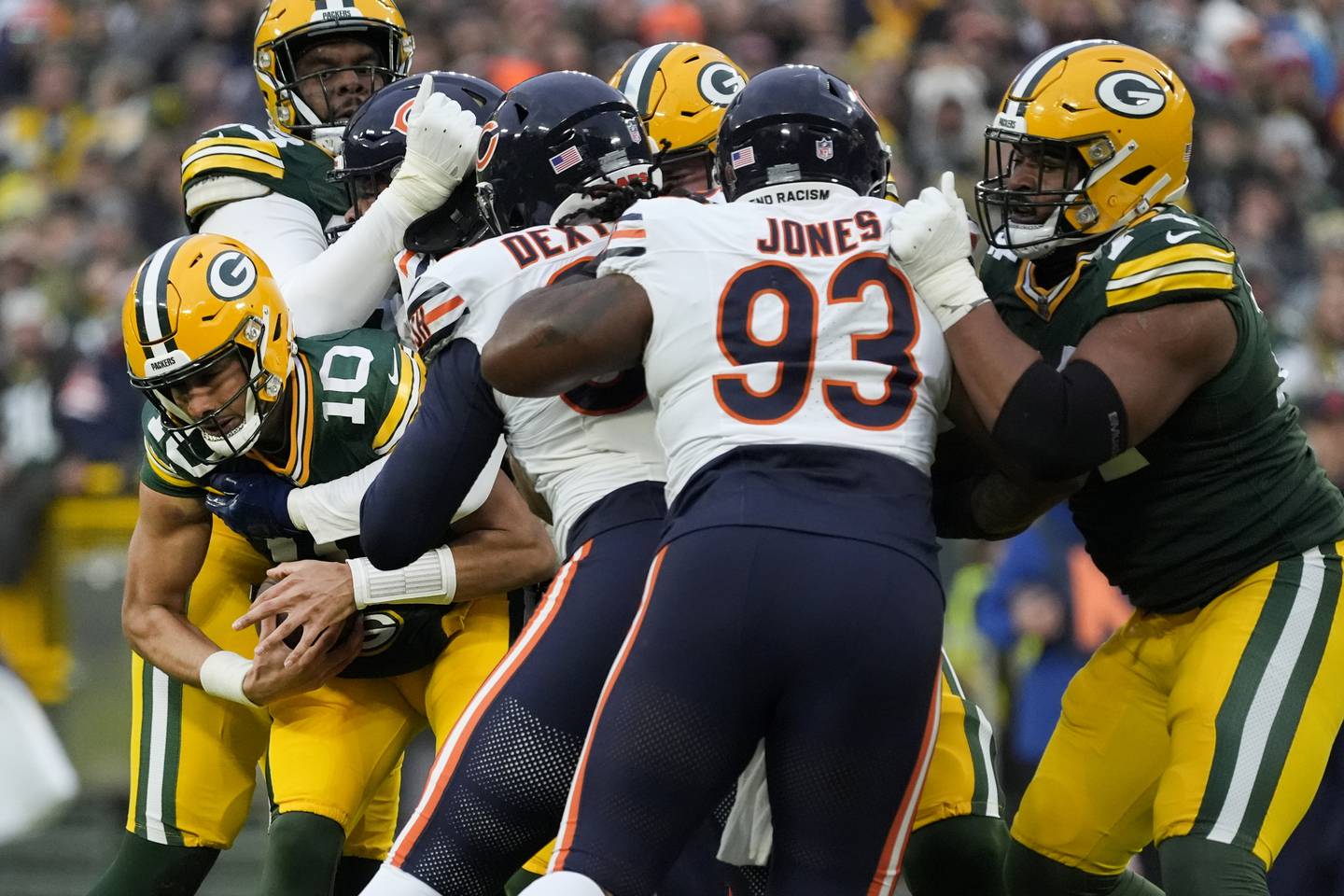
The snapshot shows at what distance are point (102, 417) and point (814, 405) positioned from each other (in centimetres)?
766

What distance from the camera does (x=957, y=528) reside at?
4.16m

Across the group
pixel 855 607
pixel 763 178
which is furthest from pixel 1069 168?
pixel 855 607

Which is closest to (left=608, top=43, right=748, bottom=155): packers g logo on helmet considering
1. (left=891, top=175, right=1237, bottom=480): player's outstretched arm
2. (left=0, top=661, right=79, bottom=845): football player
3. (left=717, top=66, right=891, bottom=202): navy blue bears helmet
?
(left=717, top=66, right=891, bottom=202): navy blue bears helmet

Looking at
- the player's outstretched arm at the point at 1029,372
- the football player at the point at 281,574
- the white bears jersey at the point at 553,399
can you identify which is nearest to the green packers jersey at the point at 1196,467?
the player's outstretched arm at the point at 1029,372

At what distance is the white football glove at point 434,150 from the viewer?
457cm

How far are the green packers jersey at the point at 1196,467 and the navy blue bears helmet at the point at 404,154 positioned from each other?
1383 mm

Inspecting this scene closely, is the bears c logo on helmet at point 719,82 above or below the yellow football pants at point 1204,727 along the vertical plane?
above

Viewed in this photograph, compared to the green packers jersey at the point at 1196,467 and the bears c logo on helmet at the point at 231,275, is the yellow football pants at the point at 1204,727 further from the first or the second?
the bears c logo on helmet at the point at 231,275

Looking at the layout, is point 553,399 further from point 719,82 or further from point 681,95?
point 719,82

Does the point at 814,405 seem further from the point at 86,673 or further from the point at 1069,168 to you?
the point at 86,673

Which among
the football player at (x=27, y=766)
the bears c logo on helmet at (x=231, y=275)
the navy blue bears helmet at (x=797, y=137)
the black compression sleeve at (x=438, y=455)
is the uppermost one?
the navy blue bears helmet at (x=797, y=137)

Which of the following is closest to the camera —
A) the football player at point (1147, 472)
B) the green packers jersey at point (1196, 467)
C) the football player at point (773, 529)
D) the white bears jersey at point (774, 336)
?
the football player at point (773, 529)

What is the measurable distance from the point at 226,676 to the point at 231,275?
3.06 ft

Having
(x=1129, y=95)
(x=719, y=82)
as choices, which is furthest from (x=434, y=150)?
(x=1129, y=95)
